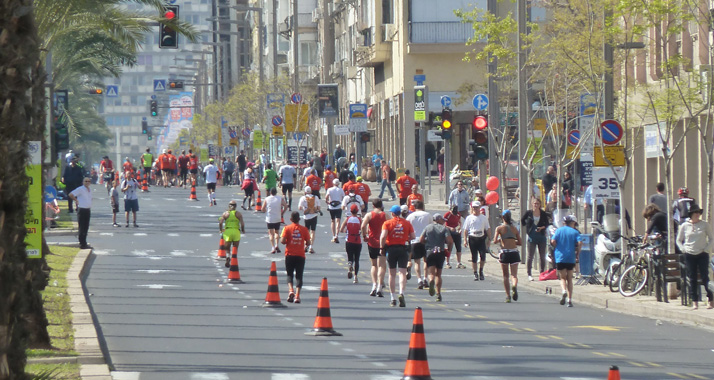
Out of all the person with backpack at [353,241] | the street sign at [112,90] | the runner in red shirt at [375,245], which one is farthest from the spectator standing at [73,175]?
the street sign at [112,90]

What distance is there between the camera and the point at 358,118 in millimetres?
57719

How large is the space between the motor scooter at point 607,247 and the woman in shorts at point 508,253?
2.01 m

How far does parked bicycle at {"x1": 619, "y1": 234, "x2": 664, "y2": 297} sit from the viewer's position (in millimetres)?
25359

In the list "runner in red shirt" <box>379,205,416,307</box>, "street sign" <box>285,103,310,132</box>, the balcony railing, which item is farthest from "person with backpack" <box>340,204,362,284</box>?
the balcony railing

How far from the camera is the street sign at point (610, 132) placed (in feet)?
84.9

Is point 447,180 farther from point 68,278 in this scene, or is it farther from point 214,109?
point 214,109

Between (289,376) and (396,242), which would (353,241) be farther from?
(289,376)

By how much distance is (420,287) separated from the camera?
28344 mm

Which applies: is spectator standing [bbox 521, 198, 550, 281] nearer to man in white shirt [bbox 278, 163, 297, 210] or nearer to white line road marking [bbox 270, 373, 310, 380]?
white line road marking [bbox 270, 373, 310, 380]

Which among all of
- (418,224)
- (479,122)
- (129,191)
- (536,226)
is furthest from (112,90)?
(418,224)

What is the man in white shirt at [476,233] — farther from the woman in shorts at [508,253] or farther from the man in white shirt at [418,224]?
the woman in shorts at [508,253]

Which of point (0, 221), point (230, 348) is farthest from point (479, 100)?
point (0, 221)

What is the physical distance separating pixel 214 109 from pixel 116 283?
9129 cm

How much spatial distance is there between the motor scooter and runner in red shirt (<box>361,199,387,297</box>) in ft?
14.3
